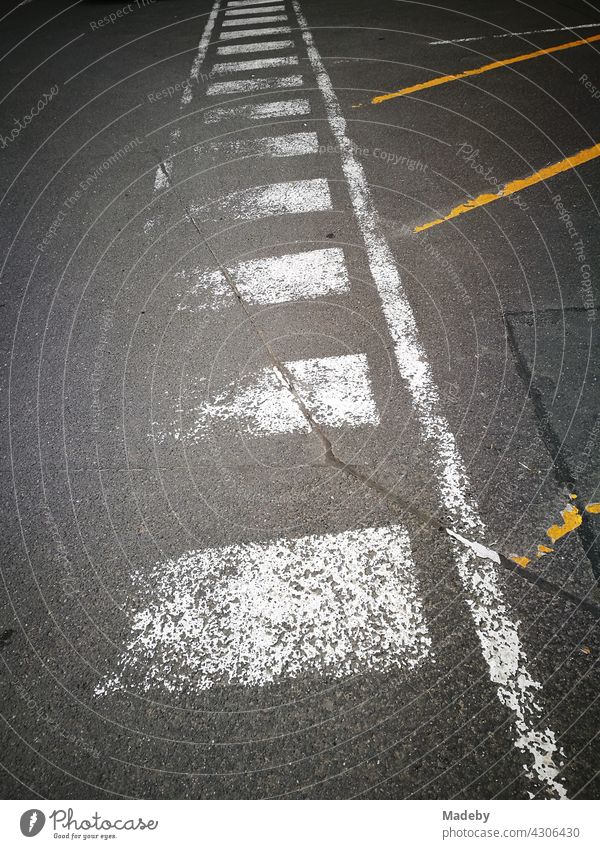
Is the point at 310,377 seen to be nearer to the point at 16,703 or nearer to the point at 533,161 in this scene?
the point at 16,703

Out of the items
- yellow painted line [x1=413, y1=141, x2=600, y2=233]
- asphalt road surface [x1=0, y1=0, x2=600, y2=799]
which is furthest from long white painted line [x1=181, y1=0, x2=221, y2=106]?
yellow painted line [x1=413, y1=141, x2=600, y2=233]

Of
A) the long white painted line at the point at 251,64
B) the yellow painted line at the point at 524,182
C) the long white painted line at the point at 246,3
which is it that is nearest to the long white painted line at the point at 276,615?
the yellow painted line at the point at 524,182

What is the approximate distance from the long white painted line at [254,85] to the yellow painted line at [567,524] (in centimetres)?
694

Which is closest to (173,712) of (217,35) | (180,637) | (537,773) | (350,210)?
(180,637)

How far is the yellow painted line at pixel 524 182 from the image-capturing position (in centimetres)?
492

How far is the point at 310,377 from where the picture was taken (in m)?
3.69

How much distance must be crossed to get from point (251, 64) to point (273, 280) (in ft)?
18.9

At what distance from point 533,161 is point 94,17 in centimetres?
1080

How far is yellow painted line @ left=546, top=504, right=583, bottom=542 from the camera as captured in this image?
8.89ft

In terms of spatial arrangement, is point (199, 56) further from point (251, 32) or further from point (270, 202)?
point (270, 202)

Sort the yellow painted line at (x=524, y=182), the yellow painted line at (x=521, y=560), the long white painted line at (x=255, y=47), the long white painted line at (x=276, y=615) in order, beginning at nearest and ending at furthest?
the long white painted line at (x=276, y=615) → the yellow painted line at (x=521, y=560) → the yellow painted line at (x=524, y=182) → the long white painted line at (x=255, y=47)

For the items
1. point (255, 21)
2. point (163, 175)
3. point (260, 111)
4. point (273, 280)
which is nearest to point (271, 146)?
point (260, 111)

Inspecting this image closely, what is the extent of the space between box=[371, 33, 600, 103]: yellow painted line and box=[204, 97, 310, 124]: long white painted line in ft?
3.02

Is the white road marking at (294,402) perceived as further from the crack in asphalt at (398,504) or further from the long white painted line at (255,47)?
the long white painted line at (255,47)
